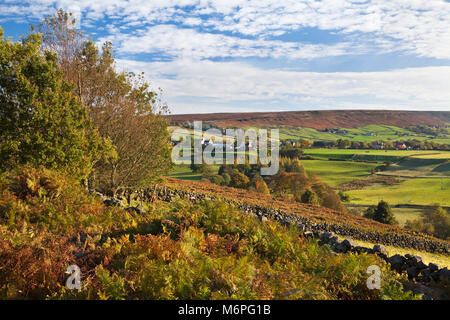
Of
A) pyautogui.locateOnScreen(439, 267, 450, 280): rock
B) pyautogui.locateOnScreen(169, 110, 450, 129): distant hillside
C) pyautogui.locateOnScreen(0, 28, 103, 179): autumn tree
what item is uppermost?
pyautogui.locateOnScreen(169, 110, 450, 129): distant hillside

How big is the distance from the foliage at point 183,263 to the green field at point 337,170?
75828 mm

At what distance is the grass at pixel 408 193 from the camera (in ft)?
196

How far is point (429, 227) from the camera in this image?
3709 centimetres

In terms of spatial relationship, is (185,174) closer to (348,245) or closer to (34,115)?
(34,115)

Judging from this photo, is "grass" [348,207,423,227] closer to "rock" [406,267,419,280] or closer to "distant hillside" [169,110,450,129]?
"rock" [406,267,419,280]

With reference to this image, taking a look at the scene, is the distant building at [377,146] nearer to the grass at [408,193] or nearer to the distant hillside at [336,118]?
the distant hillside at [336,118]

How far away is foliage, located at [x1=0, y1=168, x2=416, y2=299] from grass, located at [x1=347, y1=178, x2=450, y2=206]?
2286 inches

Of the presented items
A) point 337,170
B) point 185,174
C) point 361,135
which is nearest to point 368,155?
point 337,170

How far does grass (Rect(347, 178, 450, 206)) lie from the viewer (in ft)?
196

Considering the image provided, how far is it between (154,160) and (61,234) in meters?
9.50

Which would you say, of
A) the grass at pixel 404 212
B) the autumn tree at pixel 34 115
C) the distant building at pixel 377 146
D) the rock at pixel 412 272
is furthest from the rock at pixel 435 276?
the distant building at pixel 377 146

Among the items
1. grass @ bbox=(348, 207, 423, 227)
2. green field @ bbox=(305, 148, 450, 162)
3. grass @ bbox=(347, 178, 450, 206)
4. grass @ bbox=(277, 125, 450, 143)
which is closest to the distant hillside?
grass @ bbox=(277, 125, 450, 143)

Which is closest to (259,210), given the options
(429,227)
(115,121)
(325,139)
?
(115,121)
